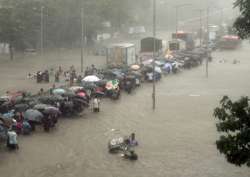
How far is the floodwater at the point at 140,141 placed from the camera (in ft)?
64.4

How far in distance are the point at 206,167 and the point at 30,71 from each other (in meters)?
29.5

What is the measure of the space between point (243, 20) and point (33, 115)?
1114 centimetres

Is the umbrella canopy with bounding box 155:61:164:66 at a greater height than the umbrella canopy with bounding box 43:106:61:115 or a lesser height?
greater

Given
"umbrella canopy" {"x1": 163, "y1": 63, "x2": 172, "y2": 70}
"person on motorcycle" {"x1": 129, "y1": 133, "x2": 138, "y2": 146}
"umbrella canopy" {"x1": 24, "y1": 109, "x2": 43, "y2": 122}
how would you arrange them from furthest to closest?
"umbrella canopy" {"x1": 163, "y1": 63, "x2": 172, "y2": 70} < "umbrella canopy" {"x1": 24, "y1": 109, "x2": 43, "y2": 122} < "person on motorcycle" {"x1": 129, "y1": 133, "x2": 138, "y2": 146}

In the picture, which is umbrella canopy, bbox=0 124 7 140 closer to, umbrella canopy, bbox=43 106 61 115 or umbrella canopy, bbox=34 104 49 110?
umbrella canopy, bbox=43 106 61 115

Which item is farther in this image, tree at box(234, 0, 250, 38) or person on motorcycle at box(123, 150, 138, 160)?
person on motorcycle at box(123, 150, 138, 160)

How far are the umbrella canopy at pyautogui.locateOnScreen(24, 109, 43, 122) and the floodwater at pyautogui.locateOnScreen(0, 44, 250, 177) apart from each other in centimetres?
62

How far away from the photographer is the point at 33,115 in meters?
24.4

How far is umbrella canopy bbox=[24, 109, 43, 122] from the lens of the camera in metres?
24.4

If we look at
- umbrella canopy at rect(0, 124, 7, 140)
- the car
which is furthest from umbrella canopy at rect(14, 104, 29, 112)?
the car

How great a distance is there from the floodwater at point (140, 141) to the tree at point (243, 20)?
5.03 m

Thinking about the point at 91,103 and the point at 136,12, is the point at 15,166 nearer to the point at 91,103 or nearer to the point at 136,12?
the point at 91,103

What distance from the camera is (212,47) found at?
70375mm

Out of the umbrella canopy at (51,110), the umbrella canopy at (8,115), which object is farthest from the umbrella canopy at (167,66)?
the umbrella canopy at (8,115)
